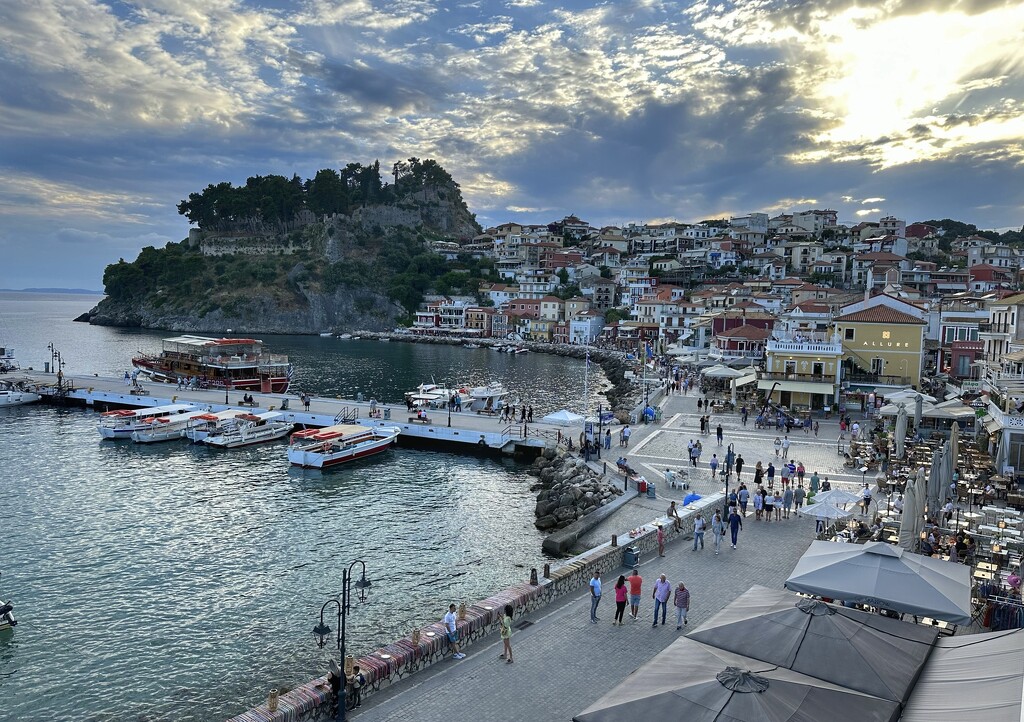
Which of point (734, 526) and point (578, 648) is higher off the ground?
point (734, 526)

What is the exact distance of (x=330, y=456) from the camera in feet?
96.7

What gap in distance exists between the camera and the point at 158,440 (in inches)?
1326

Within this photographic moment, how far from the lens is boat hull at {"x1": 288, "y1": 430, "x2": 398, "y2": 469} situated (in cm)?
2925

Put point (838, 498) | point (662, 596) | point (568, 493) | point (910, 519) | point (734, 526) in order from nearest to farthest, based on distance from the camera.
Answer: point (662, 596) → point (910, 519) → point (734, 526) → point (838, 498) → point (568, 493)

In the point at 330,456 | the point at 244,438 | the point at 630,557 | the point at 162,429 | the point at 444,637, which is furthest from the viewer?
the point at 162,429

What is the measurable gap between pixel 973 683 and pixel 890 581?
373 cm

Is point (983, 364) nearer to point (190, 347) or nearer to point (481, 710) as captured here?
point (481, 710)

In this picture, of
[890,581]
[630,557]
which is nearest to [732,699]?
[890,581]

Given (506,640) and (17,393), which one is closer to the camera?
(506,640)

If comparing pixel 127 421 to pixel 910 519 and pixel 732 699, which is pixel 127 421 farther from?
pixel 732 699

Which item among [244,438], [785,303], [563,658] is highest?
[785,303]

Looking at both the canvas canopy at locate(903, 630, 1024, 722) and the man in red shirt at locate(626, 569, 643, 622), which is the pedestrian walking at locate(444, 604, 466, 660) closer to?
the man in red shirt at locate(626, 569, 643, 622)

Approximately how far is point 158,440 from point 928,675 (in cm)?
3454

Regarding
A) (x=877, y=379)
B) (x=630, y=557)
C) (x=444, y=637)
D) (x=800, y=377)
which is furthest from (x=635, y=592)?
(x=877, y=379)
